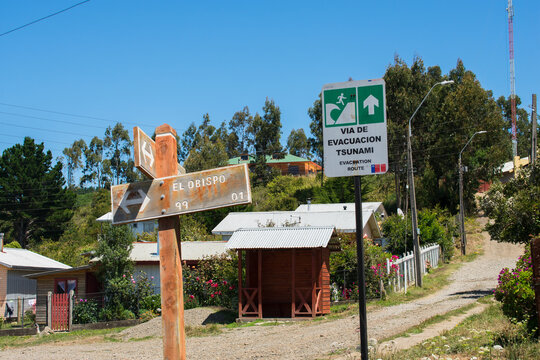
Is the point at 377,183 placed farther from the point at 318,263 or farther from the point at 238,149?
the point at 318,263

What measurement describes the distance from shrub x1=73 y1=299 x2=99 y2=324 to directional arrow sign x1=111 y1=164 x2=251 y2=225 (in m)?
21.0

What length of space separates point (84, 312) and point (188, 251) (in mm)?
6680

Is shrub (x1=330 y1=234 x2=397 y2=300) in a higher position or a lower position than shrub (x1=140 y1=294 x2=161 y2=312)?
higher

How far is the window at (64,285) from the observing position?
1098 inches

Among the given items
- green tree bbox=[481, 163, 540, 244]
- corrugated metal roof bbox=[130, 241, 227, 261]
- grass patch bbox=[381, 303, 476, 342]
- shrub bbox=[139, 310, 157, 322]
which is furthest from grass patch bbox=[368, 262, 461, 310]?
shrub bbox=[139, 310, 157, 322]

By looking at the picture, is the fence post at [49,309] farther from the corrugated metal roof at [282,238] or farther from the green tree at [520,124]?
the green tree at [520,124]

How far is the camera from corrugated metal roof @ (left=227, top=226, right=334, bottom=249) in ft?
65.7

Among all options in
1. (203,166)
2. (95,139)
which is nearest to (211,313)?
(203,166)

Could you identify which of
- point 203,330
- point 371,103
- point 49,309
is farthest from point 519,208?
point 49,309

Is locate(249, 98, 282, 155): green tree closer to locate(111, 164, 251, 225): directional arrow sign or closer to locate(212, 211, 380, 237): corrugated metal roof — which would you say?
locate(212, 211, 380, 237): corrugated metal roof

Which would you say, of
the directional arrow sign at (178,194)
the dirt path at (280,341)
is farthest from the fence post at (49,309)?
the directional arrow sign at (178,194)

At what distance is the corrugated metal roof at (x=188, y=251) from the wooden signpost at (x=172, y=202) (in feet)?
71.2

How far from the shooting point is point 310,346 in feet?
43.5

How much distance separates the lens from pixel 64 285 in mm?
28000
